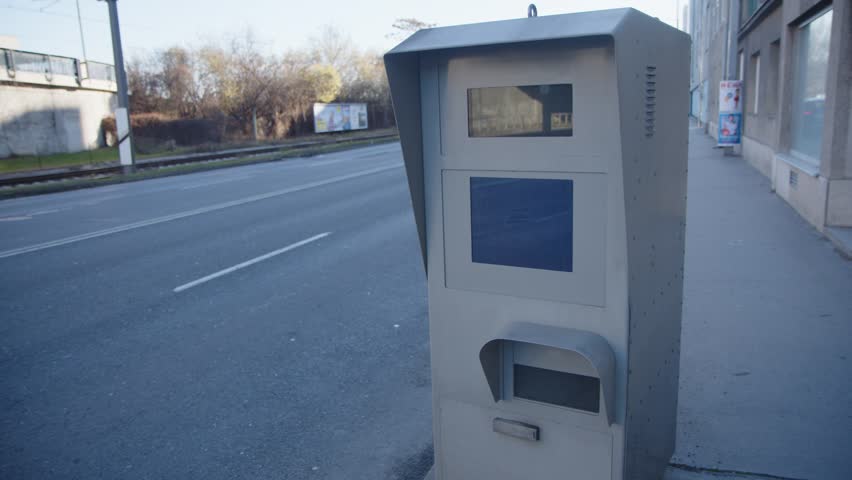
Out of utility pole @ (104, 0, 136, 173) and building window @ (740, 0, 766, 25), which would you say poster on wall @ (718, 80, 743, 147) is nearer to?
building window @ (740, 0, 766, 25)

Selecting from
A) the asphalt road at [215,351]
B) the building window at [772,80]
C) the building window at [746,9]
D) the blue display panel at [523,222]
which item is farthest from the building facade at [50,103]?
the blue display panel at [523,222]

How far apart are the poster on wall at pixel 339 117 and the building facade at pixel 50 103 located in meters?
14.4

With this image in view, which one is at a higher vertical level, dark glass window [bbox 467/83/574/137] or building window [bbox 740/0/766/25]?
building window [bbox 740/0/766/25]

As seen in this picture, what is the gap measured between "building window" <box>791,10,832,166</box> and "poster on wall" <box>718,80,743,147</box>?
6.67 metres

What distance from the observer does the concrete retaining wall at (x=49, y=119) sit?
31.5 m

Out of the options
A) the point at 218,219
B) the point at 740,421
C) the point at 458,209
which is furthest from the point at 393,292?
the point at 218,219

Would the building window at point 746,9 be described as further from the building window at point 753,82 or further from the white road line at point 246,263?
the white road line at point 246,263

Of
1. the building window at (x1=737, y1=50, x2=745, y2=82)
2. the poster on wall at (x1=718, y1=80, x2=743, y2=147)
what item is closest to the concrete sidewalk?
the poster on wall at (x1=718, y1=80, x2=743, y2=147)

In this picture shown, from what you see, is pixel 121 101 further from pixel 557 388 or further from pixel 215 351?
pixel 557 388

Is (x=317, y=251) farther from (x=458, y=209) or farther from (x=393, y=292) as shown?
(x=458, y=209)

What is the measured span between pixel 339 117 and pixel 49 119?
2200 cm

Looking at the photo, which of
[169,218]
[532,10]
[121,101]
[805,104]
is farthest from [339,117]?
[532,10]

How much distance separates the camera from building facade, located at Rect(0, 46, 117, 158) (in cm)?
3153

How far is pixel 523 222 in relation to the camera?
8.35ft
